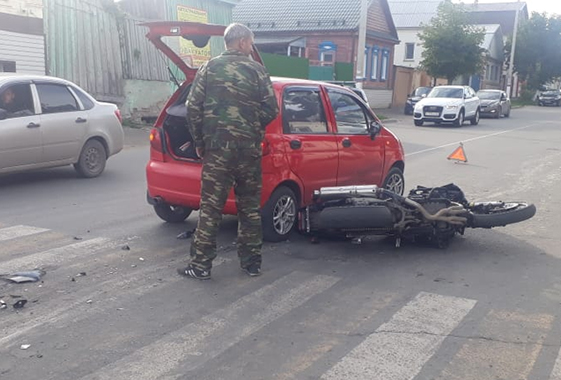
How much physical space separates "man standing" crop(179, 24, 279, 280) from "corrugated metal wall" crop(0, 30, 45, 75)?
1297 cm

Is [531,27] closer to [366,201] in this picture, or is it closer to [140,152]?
[140,152]

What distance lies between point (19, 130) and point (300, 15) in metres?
32.5

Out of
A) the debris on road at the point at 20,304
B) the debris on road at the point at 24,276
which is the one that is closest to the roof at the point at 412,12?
the debris on road at the point at 24,276

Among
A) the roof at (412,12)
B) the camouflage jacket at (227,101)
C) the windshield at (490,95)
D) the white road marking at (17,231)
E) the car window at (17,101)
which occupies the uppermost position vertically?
the roof at (412,12)

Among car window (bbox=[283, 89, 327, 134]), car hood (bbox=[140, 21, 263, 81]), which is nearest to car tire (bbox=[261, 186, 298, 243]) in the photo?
car window (bbox=[283, 89, 327, 134])

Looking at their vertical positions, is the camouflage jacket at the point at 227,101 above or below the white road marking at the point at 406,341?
above

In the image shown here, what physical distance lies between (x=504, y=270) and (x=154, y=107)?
666 inches

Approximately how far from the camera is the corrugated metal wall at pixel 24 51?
16.6 meters

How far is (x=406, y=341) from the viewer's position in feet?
14.8

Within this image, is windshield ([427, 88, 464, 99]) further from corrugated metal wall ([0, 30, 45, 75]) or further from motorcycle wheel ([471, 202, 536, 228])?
motorcycle wheel ([471, 202, 536, 228])

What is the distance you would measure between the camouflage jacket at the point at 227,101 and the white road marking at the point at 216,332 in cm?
127

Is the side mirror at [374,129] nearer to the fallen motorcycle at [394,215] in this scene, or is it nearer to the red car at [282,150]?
the red car at [282,150]

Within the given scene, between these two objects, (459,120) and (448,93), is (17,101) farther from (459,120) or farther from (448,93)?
(448,93)

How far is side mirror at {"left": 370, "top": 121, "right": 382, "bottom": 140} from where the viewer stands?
803 centimetres
